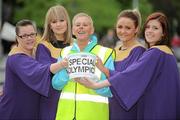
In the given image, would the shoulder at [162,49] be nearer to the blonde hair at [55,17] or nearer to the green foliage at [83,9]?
the blonde hair at [55,17]

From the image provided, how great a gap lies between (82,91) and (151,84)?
675 mm

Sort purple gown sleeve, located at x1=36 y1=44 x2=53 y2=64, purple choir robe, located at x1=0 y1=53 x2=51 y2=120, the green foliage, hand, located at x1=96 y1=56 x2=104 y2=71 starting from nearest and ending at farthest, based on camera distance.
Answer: hand, located at x1=96 y1=56 x2=104 y2=71 < purple choir robe, located at x1=0 y1=53 x2=51 y2=120 < purple gown sleeve, located at x1=36 y1=44 x2=53 y2=64 < the green foliage

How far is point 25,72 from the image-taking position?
5871mm

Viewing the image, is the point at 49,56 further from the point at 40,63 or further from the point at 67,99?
the point at 67,99

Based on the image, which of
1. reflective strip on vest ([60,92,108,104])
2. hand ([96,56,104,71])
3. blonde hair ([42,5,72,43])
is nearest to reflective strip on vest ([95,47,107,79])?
hand ([96,56,104,71])

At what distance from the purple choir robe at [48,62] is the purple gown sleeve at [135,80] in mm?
724

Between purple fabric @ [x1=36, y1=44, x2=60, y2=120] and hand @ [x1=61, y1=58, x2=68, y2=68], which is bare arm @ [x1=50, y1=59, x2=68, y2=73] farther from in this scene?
purple fabric @ [x1=36, y1=44, x2=60, y2=120]

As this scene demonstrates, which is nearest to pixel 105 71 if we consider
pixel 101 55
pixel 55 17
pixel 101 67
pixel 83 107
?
pixel 101 67

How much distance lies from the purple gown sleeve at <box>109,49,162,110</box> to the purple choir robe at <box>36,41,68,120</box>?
724 millimetres

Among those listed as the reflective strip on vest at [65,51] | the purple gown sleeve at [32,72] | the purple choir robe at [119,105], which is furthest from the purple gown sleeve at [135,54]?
the purple gown sleeve at [32,72]

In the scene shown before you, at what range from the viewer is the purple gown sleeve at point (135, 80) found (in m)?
5.43

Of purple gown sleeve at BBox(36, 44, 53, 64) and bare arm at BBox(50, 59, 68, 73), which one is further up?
purple gown sleeve at BBox(36, 44, 53, 64)

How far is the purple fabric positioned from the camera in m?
5.88

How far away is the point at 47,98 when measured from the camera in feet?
19.5
